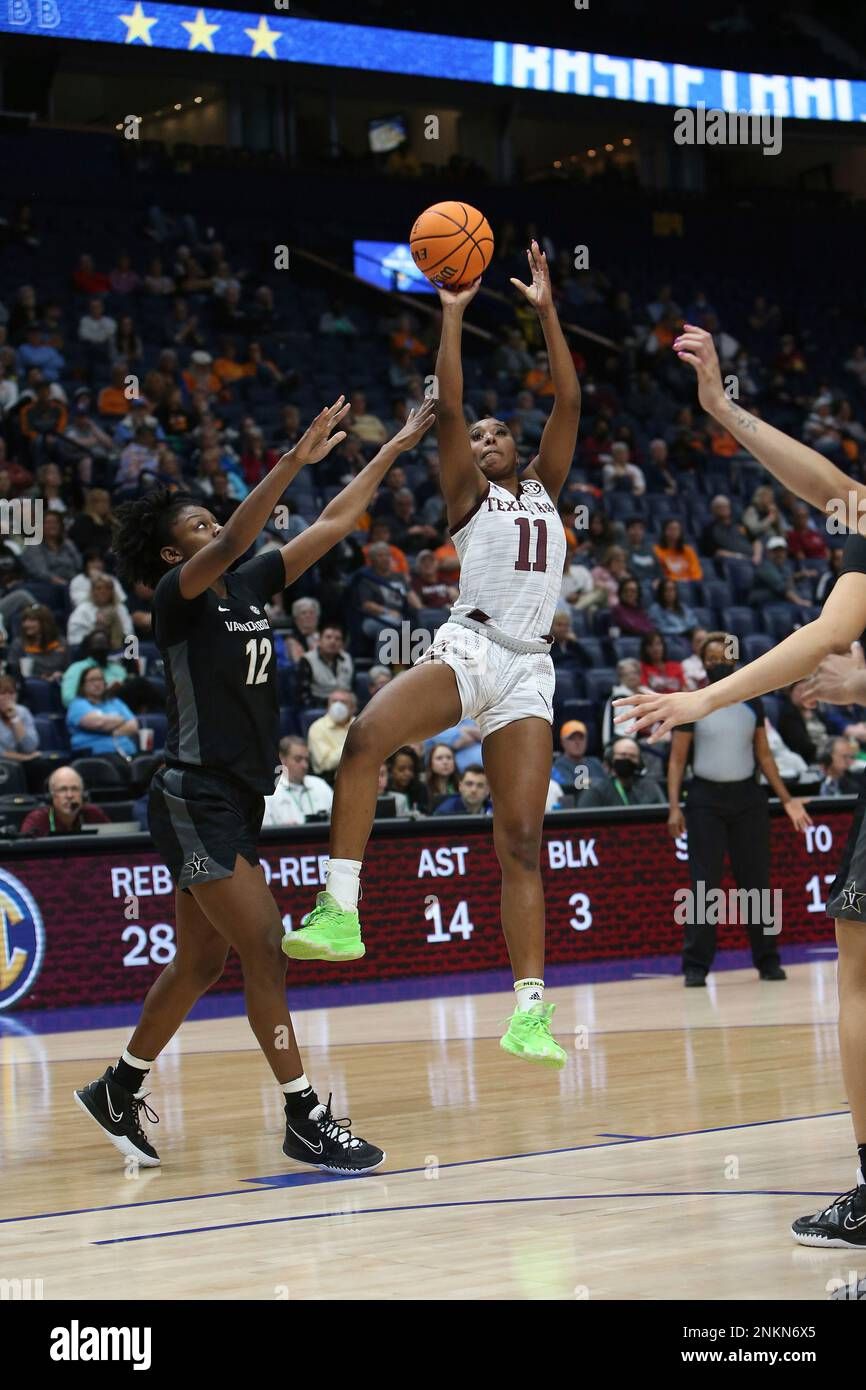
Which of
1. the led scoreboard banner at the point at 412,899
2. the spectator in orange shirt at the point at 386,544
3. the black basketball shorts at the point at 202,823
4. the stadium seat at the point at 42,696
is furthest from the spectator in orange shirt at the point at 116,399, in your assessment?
the black basketball shorts at the point at 202,823

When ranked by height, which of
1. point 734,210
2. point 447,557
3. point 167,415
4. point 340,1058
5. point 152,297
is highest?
point 734,210

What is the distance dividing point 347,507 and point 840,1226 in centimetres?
293

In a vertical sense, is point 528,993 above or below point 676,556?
below

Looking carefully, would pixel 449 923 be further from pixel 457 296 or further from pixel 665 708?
pixel 665 708

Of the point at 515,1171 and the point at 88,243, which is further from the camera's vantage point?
the point at 88,243

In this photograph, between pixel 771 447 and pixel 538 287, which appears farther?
pixel 538 287

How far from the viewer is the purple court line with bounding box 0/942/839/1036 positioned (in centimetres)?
1020

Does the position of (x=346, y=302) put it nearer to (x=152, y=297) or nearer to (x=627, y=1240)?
(x=152, y=297)

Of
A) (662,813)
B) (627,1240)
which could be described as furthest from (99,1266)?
(662,813)

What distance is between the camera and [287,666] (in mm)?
13695

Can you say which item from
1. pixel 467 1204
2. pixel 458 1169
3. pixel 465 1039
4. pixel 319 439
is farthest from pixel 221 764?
pixel 465 1039

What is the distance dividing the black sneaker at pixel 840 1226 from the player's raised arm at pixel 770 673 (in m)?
1.30

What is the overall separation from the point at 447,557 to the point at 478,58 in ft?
24.8

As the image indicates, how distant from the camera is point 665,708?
421 centimetres
